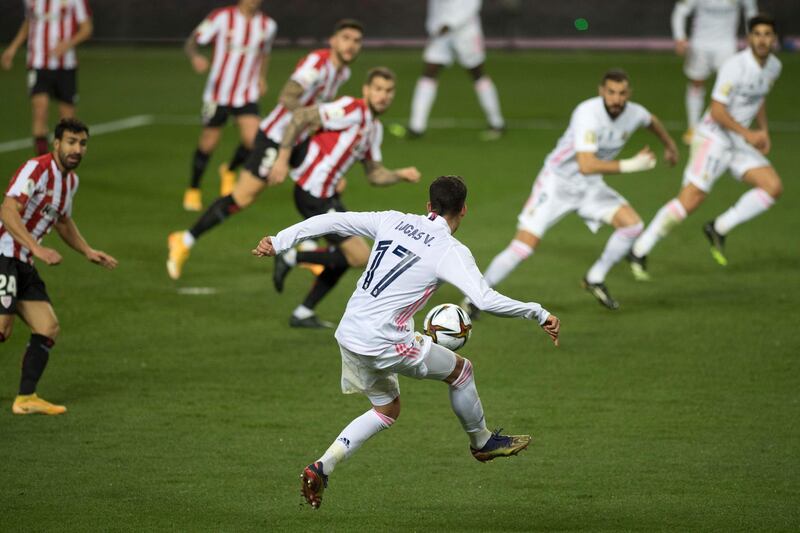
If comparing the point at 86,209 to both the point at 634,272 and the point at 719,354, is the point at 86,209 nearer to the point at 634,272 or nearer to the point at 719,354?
the point at 634,272

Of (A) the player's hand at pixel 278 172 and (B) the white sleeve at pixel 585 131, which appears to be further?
(B) the white sleeve at pixel 585 131

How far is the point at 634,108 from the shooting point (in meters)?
9.73

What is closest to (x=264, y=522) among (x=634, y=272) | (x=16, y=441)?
(x=16, y=441)

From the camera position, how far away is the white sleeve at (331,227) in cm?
584

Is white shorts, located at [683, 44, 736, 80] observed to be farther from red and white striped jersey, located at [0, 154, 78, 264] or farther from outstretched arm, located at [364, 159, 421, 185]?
red and white striped jersey, located at [0, 154, 78, 264]

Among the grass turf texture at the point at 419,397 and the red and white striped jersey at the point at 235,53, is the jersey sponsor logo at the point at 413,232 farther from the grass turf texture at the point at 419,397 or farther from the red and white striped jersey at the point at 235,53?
the red and white striped jersey at the point at 235,53

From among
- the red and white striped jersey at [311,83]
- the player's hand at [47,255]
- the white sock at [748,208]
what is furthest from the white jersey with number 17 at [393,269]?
the white sock at [748,208]

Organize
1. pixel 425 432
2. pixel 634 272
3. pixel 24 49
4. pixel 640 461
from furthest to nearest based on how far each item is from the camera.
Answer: pixel 24 49 < pixel 634 272 < pixel 425 432 < pixel 640 461

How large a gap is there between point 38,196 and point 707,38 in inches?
472

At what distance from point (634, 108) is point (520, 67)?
16.6 metres

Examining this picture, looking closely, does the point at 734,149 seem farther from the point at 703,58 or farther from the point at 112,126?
the point at 112,126

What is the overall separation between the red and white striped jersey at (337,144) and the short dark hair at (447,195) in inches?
140

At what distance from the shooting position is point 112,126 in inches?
751

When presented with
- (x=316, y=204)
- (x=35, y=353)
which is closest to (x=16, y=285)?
(x=35, y=353)
